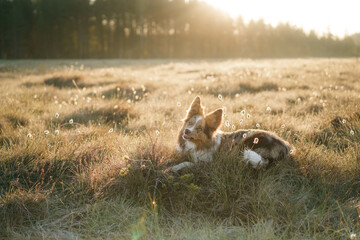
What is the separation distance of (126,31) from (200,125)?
63.6 m

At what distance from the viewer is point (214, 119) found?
13.4 feet

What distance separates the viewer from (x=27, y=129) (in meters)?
5.24

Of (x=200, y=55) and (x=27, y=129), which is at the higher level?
(x=200, y=55)

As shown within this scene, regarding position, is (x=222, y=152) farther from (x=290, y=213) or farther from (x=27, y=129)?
(x=27, y=129)

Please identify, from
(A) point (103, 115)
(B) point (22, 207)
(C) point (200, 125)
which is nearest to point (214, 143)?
(C) point (200, 125)

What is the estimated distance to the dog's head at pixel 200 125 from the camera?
3979 mm

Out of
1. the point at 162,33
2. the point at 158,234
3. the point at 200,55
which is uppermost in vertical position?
the point at 162,33

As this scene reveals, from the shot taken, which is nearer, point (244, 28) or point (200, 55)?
point (200, 55)

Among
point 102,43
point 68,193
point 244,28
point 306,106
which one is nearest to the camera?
point 68,193

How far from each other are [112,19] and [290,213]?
6391 centimetres

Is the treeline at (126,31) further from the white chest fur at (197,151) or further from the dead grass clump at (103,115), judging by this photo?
the white chest fur at (197,151)

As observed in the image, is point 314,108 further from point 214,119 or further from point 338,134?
point 214,119

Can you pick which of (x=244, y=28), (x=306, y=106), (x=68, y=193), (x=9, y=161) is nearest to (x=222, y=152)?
(x=68, y=193)

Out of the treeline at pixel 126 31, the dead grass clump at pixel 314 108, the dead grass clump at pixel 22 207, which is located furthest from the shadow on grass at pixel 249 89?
the treeline at pixel 126 31
